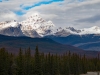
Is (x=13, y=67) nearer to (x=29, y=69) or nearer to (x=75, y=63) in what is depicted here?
(x=29, y=69)

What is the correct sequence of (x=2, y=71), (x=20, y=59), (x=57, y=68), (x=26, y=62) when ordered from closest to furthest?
(x=2, y=71)
(x=20, y=59)
(x=26, y=62)
(x=57, y=68)

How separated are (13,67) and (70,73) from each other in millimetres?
78346

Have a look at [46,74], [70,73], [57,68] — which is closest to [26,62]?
[46,74]

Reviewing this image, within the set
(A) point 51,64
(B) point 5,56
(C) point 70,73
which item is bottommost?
(C) point 70,73

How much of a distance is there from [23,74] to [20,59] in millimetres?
7598

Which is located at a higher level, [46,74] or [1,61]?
[1,61]

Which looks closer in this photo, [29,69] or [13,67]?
[13,67]

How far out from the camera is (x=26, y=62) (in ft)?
458

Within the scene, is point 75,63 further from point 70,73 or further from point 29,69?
point 29,69

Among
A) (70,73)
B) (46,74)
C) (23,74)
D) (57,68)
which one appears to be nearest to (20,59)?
(23,74)

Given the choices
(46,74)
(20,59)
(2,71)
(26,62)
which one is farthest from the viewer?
(46,74)

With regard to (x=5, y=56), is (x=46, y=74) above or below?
below

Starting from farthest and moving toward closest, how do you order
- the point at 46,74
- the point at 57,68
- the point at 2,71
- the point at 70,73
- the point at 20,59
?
the point at 70,73 < the point at 57,68 < the point at 46,74 < the point at 20,59 < the point at 2,71

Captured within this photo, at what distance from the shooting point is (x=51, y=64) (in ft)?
520
